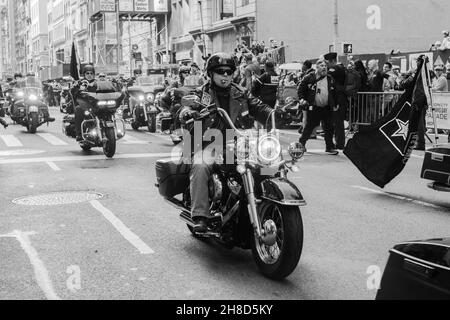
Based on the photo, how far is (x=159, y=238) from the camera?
6.83 m

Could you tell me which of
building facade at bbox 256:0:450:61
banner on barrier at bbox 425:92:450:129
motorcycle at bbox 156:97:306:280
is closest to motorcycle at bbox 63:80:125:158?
banner on barrier at bbox 425:92:450:129

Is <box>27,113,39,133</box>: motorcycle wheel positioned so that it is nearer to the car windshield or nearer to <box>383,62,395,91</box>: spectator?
the car windshield

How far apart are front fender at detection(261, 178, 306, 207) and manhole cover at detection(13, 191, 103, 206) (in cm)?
426

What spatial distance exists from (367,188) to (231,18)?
3287 centimetres

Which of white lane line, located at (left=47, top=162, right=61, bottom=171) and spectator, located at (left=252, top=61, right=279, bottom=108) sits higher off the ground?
spectator, located at (left=252, top=61, right=279, bottom=108)

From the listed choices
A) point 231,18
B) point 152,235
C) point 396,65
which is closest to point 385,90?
point 396,65

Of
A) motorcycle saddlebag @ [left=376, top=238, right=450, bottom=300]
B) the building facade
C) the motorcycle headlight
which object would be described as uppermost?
the building facade

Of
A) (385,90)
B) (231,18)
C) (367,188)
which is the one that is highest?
(231,18)

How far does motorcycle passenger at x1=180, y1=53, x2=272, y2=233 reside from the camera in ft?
19.0

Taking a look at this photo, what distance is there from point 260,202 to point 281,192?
0.34 m

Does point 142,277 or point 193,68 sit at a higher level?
point 193,68

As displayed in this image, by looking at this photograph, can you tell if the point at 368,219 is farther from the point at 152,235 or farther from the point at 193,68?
the point at 193,68

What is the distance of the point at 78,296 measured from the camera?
16.2 ft

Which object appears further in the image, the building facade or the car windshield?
the building facade
